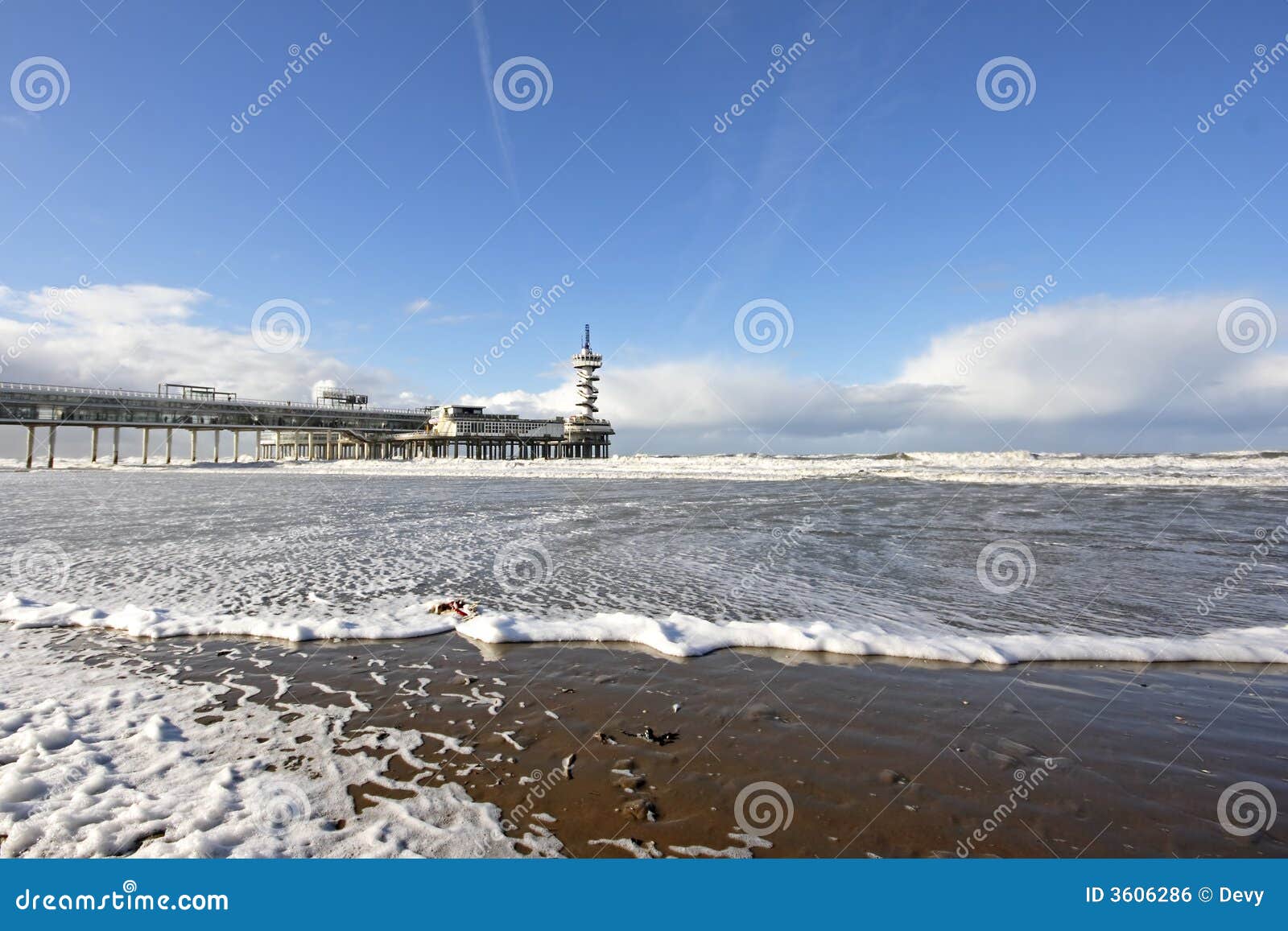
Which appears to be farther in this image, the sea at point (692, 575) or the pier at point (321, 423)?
the pier at point (321, 423)

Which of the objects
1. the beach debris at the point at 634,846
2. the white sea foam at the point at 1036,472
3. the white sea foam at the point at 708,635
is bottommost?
the beach debris at the point at 634,846

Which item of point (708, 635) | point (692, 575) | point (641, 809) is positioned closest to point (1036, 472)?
point (692, 575)

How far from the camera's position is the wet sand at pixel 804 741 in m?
2.64

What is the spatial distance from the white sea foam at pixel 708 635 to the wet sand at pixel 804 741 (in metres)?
0.20

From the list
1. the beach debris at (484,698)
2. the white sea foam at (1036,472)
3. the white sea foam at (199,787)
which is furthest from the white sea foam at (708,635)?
the white sea foam at (1036,472)

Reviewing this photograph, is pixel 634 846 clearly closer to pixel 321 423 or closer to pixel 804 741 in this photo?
pixel 804 741

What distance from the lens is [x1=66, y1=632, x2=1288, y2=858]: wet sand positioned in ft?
8.68

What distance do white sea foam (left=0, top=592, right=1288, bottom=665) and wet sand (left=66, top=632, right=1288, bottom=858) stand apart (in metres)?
0.20

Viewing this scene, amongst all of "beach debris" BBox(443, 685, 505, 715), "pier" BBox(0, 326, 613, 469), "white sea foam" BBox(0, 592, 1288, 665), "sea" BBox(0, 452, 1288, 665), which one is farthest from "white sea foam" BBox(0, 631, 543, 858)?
"pier" BBox(0, 326, 613, 469)

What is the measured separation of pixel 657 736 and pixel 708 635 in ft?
6.75

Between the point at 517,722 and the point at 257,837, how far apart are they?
1.46 m

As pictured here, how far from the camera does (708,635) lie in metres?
5.55

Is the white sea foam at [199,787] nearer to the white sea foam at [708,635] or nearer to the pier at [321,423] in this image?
the white sea foam at [708,635]

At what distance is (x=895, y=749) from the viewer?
3375mm
